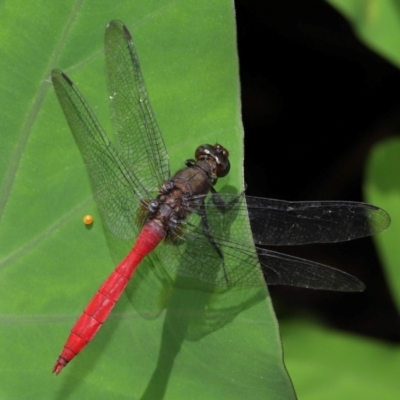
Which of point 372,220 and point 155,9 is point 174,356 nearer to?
point 372,220

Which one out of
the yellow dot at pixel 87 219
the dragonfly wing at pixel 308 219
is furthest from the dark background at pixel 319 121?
the yellow dot at pixel 87 219

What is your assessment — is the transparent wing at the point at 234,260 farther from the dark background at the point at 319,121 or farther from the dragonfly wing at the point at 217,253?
the dark background at the point at 319,121

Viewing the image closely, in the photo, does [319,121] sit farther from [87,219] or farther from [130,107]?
[87,219]

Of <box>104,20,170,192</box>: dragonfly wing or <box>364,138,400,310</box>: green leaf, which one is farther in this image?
<box>364,138,400,310</box>: green leaf

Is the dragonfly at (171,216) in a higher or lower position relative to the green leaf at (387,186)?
lower

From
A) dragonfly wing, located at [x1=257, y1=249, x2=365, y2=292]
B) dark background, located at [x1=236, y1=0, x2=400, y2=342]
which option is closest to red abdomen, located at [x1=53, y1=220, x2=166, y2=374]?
dragonfly wing, located at [x1=257, y1=249, x2=365, y2=292]

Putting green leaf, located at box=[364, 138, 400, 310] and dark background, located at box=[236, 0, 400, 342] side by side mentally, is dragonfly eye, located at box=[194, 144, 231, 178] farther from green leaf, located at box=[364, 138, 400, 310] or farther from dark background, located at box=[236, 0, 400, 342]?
dark background, located at box=[236, 0, 400, 342]

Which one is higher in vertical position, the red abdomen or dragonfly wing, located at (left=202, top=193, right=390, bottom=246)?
dragonfly wing, located at (left=202, top=193, right=390, bottom=246)
